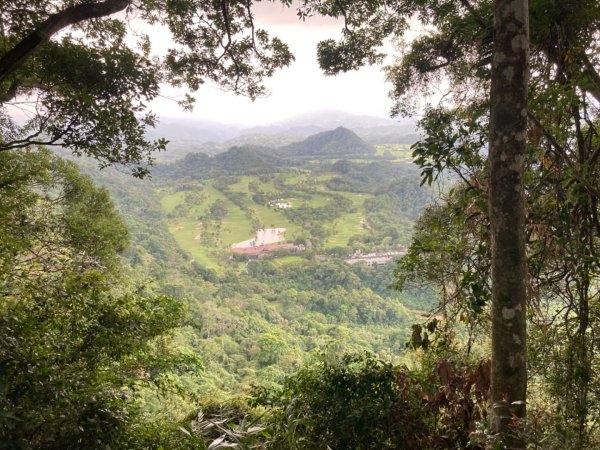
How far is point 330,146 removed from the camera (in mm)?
116188

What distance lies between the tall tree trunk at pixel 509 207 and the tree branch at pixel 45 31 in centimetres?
321

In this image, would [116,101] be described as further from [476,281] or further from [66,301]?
[476,281]

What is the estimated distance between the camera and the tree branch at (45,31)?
9.28ft

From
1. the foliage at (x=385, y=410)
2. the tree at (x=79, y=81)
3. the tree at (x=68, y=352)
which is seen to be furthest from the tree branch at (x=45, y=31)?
the foliage at (x=385, y=410)

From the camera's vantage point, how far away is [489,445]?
151 cm

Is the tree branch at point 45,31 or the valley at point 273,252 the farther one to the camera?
the valley at point 273,252

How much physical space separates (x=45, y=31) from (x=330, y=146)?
116350mm

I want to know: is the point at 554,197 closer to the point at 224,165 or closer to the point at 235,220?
the point at 235,220

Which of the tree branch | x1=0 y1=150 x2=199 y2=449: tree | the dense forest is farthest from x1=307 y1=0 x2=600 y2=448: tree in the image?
the tree branch

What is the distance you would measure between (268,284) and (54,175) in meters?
38.9

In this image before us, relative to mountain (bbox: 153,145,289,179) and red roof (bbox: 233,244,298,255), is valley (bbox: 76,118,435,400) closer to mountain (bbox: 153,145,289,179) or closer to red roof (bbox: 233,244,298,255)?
red roof (bbox: 233,244,298,255)

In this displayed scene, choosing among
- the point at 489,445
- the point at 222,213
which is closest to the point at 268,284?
the point at 222,213

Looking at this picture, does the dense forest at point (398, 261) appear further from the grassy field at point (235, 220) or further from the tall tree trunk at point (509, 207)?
the grassy field at point (235, 220)

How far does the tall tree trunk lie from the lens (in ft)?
5.34
